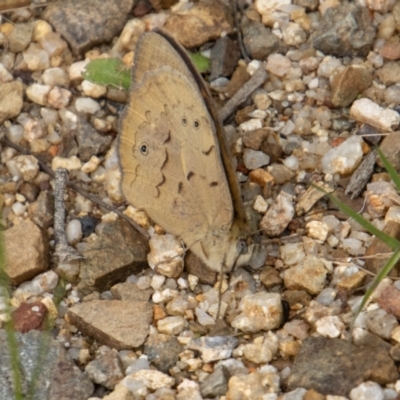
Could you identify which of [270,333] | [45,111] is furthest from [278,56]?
[270,333]

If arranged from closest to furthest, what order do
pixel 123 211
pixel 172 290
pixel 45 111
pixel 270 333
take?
1. pixel 270 333
2. pixel 172 290
3. pixel 123 211
4. pixel 45 111

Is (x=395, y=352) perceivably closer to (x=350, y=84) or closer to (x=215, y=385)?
(x=215, y=385)

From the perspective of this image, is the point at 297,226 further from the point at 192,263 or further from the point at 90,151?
the point at 90,151

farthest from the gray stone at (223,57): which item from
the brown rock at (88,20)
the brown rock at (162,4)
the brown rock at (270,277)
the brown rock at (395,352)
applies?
the brown rock at (395,352)

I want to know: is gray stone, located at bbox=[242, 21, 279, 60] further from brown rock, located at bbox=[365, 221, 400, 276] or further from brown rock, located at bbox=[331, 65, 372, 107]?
brown rock, located at bbox=[365, 221, 400, 276]

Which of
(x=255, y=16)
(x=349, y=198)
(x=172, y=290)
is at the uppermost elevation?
(x=255, y=16)

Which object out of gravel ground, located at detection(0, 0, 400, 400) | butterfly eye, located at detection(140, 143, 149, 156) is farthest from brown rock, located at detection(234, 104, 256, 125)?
butterfly eye, located at detection(140, 143, 149, 156)

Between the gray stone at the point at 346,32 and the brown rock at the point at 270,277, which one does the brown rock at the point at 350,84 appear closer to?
the gray stone at the point at 346,32

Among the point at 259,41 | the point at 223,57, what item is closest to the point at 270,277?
the point at 223,57
